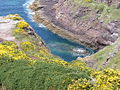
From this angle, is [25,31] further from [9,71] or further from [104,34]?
[104,34]

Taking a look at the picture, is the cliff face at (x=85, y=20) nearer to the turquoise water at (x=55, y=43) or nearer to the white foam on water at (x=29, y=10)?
the white foam on water at (x=29, y=10)

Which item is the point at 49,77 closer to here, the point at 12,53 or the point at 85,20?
the point at 12,53

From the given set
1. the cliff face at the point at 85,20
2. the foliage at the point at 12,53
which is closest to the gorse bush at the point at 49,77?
the foliage at the point at 12,53

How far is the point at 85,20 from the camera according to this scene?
86375 millimetres

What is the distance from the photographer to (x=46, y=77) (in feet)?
67.7

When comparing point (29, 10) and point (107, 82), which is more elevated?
point (107, 82)

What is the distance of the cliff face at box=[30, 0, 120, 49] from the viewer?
77.7 metres

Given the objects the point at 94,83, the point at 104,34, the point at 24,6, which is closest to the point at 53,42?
the point at 104,34

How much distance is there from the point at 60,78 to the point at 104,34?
6129 centimetres

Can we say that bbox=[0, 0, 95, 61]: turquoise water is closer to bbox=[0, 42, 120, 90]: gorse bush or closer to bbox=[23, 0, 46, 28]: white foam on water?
bbox=[23, 0, 46, 28]: white foam on water

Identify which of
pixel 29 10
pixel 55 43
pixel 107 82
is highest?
pixel 107 82

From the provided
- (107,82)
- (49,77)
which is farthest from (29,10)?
(107,82)

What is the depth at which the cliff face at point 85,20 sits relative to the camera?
77.7m

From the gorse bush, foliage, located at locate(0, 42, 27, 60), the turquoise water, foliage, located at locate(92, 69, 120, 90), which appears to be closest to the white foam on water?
the turquoise water
